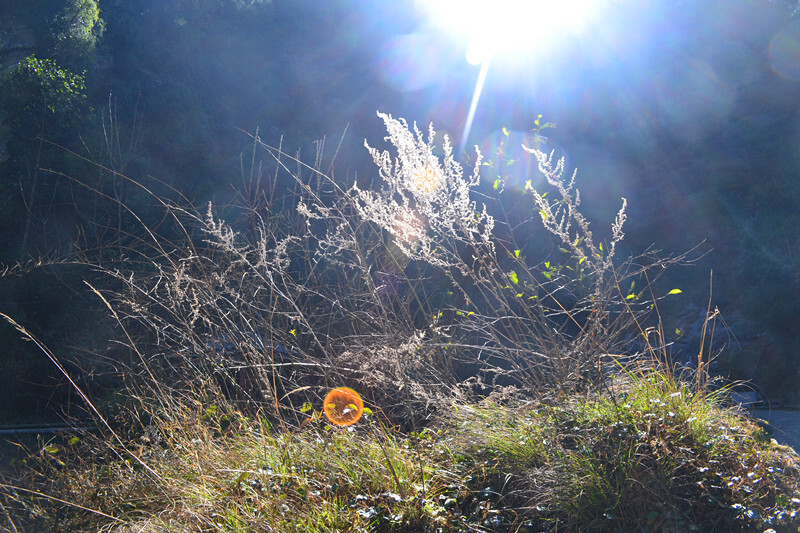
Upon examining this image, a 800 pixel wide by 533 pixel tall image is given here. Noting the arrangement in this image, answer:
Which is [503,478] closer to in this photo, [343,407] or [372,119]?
[343,407]

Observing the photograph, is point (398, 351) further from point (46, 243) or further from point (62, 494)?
point (46, 243)

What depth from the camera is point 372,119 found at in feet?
33.3

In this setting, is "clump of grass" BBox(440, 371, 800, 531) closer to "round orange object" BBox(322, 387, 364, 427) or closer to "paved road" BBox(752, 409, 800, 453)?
"round orange object" BBox(322, 387, 364, 427)

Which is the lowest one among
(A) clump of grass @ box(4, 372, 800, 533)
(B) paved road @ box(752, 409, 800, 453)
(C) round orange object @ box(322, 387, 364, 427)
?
(B) paved road @ box(752, 409, 800, 453)

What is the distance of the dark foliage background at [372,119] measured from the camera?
785 centimetres

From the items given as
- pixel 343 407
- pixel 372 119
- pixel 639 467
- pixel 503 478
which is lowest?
pixel 343 407

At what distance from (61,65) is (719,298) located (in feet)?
36.7

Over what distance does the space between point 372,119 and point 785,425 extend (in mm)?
7760

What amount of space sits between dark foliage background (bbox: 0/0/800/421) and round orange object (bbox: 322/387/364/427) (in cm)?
421

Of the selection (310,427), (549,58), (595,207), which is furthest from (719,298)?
(310,427)

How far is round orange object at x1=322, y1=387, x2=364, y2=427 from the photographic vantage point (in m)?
3.40

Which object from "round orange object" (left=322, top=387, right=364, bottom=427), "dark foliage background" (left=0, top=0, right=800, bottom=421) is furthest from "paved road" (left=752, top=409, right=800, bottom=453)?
"round orange object" (left=322, top=387, right=364, bottom=427)

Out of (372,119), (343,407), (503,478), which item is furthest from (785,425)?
(372,119)

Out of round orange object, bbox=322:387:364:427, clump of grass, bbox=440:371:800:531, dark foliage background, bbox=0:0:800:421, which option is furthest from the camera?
dark foliage background, bbox=0:0:800:421
